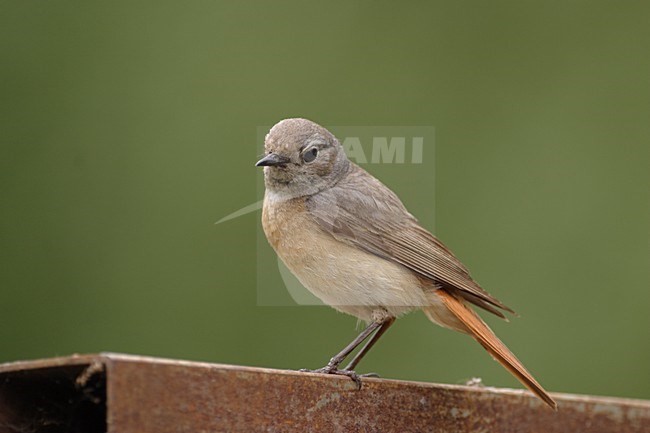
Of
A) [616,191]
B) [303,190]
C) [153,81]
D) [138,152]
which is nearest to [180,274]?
[138,152]

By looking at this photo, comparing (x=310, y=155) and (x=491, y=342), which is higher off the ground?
(x=310, y=155)

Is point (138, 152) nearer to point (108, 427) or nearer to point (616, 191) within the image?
point (616, 191)

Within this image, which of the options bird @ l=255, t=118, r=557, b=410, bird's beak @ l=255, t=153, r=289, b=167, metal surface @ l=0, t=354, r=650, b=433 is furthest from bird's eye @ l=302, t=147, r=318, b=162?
metal surface @ l=0, t=354, r=650, b=433

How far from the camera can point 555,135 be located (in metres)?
6.62

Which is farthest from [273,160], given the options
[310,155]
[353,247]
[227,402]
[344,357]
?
[227,402]

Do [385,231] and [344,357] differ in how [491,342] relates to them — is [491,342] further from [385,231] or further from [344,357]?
[385,231]

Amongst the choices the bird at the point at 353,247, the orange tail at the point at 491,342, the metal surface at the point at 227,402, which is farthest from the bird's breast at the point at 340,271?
the metal surface at the point at 227,402

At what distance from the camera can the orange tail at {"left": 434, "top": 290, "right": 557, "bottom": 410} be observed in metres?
3.32

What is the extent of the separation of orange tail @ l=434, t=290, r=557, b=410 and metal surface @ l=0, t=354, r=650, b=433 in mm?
103

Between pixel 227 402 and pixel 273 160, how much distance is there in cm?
176

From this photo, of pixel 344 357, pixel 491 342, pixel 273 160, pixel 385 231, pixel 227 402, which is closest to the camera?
pixel 227 402

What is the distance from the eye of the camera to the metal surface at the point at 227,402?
2234 millimetres

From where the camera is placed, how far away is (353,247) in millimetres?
4117

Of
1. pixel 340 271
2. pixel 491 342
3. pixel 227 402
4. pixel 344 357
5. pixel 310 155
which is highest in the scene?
pixel 310 155
